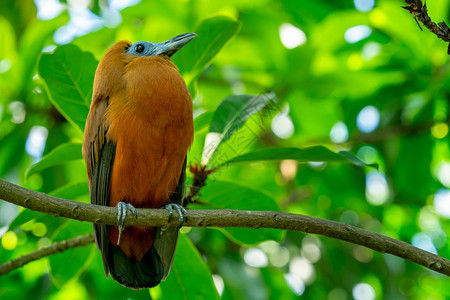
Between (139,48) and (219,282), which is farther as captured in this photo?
(219,282)

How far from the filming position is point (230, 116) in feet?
10.6

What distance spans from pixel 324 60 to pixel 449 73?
134 cm

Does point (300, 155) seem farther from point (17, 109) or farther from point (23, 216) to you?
point (17, 109)

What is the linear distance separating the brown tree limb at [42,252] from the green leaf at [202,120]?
935mm

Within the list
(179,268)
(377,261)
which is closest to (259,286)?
(179,268)

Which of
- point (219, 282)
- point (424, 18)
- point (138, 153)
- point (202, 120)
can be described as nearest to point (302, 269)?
point (219, 282)

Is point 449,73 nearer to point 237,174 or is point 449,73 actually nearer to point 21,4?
point 237,174

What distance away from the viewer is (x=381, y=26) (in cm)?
448

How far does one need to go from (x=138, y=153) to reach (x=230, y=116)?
0.56 m

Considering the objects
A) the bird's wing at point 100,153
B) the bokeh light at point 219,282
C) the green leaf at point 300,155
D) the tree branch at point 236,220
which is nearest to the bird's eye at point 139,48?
the bird's wing at point 100,153

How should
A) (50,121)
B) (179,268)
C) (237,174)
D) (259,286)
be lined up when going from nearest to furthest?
(179,268) < (259,286) < (50,121) < (237,174)

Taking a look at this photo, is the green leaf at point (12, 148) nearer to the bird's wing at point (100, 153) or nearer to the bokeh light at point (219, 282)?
the bird's wing at point (100, 153)

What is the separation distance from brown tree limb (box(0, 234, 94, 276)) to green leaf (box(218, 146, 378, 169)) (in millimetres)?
943

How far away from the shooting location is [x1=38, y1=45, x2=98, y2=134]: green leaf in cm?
322
